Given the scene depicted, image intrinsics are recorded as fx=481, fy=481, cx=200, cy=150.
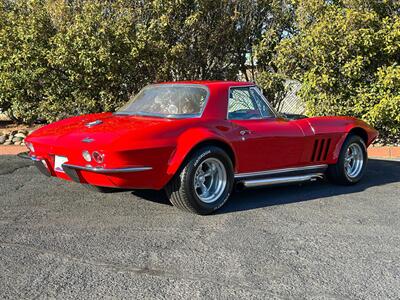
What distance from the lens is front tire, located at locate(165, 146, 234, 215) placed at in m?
4.76

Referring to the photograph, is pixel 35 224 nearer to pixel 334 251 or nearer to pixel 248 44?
pixel 334 251

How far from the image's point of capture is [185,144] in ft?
15.4

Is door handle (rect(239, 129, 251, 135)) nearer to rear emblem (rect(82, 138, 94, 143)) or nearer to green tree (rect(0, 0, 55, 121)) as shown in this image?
rear emblem (rect(82, 138, 94, 143))

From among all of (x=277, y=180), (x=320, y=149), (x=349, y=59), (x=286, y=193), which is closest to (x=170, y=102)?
(x=277, y=180)

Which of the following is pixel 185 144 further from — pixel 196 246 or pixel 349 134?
pixel 349 134

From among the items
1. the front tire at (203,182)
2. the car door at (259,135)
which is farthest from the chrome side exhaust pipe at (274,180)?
the front tire at (203,182)

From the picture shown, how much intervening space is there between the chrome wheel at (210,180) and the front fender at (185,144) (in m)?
0.27

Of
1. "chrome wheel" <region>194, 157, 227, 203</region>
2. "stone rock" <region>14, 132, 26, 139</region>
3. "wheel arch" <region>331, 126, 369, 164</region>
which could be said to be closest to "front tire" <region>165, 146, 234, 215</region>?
"chrome wheel" <region>194, 157, 227, 203</region>

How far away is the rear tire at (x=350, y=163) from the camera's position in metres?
6.43

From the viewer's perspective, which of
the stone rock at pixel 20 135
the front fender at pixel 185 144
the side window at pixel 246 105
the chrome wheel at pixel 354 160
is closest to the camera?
the front fender at pixel 185 144

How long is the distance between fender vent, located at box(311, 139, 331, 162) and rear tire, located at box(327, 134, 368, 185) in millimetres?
302

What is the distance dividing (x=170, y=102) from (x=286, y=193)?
191cm

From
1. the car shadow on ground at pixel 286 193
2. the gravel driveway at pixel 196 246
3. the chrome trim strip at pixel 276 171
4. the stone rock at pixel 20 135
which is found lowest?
the stone rock at pixel 20 135

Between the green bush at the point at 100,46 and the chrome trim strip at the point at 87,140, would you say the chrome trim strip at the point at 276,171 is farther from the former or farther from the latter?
the green bush at the point at 100,46
